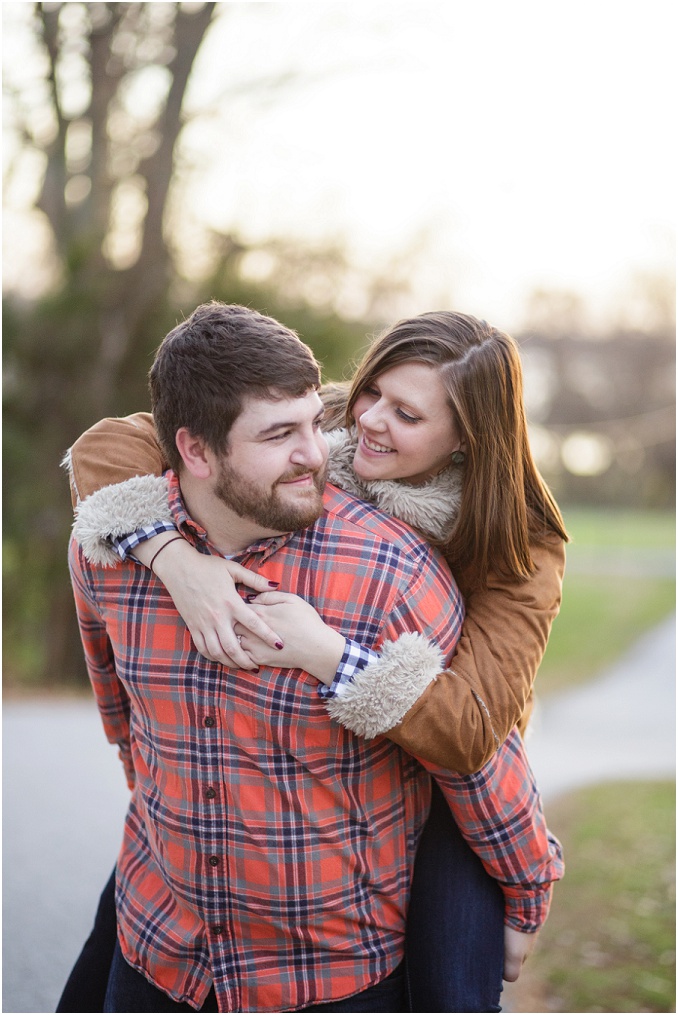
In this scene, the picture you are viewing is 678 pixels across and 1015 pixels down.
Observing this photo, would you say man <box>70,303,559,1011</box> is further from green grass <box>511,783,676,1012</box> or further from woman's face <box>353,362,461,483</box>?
green grass <box>511,783,676,1012</box>

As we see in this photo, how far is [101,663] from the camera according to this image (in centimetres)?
221

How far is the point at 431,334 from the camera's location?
84.5 inches

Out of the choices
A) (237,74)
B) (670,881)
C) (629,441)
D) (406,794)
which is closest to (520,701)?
(406,794)

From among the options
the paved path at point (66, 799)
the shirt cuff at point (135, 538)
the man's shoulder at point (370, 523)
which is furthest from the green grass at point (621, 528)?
the shirt cuff at point (135, 538)

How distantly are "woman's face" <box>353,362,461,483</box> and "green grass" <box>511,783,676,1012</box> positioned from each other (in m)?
2.53

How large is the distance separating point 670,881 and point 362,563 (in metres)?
3.95

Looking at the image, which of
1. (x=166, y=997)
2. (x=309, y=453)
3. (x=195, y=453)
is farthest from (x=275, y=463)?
(x=166, y=997)

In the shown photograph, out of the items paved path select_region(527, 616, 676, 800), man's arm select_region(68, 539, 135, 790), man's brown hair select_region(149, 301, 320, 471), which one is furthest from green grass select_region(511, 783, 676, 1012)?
man's brown hair select_region(149, 301, 320, 471)

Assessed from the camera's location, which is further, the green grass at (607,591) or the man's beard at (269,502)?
the green grass at (607,591)

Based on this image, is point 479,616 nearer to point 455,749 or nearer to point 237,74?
point 455,749

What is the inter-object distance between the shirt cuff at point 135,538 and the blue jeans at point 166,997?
0.87 m

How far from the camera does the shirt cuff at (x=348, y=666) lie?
172 cm

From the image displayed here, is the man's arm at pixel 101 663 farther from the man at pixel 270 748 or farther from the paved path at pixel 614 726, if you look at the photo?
the paved path at pixel 614 726

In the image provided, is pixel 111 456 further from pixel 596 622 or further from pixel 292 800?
pixel 596 622
